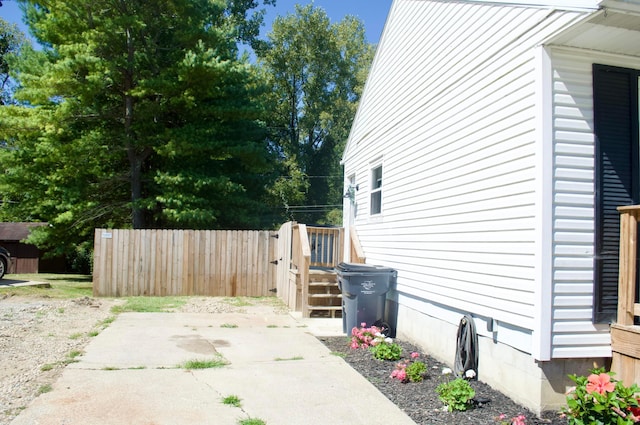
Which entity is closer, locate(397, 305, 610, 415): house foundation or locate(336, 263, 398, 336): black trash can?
locate(397, 305, 610, 415): house foundation

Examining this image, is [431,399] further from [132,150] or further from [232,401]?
[132,150]

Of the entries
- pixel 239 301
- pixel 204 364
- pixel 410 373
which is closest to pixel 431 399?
pixel 410 373

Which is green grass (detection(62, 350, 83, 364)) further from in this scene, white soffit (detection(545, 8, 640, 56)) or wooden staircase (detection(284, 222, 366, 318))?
white soffit (detection(545, 8, 640, 56))

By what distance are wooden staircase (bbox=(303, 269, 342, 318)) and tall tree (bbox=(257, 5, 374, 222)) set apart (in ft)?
75.1

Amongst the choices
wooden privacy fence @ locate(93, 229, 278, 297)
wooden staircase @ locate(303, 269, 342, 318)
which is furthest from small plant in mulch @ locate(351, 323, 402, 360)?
wooden privacy fence @ locate(93, 229, 278, 297)

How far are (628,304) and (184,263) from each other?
1111 cm

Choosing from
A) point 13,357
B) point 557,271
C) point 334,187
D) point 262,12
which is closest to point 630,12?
point 557,271

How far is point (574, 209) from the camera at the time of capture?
172 inches

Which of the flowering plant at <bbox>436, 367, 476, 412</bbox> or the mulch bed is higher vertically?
the flowering plant at <bbox>436, 367, 476, 412</bbox>

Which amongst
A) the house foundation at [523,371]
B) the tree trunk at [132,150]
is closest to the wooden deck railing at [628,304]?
the house foundation at [523,371]

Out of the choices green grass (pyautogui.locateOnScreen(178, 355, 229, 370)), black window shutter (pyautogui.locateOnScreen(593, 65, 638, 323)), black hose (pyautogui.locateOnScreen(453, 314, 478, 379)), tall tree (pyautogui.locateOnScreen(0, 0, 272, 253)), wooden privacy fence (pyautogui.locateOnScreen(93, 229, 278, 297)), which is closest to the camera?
black window shutter (pyautogui.locateOnScreen(593, 65, 638, 323))

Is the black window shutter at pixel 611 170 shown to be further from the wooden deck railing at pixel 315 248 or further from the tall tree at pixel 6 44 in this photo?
the tall tree at pixel 6 44

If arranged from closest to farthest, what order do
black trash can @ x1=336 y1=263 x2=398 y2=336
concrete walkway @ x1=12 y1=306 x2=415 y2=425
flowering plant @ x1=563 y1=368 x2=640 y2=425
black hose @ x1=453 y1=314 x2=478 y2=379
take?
flowering plant @ x1=563 y1=368 x2=640 y2=425 < concrete walkway @ x1=12 y1=306 x2=415 y2=425 < black hose @ x1=453 y1=314 x2=478 y2=379 < black trash can @ x1=336 y1=263 x2=398 y2=336

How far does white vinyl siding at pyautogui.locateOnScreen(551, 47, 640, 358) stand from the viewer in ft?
14.2
